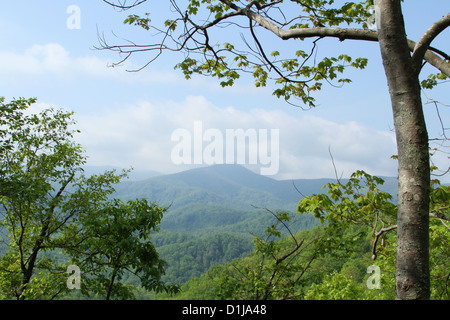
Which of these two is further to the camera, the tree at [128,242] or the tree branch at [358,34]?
the tree at [128,242]

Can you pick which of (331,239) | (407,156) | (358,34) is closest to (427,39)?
(358,34)

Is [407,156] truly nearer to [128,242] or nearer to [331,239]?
[128,242]

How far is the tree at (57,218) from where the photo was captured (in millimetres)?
5238

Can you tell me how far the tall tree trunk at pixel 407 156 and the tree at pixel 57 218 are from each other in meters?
4.14

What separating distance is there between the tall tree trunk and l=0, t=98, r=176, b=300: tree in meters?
4.14

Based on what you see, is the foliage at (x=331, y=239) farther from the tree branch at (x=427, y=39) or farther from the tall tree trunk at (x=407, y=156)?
the tree branch at (x=427, y=39)

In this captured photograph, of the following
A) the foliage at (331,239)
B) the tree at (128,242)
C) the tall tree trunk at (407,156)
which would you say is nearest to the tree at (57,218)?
the tree at (128,242)

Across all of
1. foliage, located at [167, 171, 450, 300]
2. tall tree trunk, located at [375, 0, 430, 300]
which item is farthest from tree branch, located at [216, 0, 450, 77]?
foliage, located at [167, 171, 450, 300]

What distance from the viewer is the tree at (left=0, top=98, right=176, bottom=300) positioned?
524 cm

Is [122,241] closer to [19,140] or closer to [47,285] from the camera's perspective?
[47,285]

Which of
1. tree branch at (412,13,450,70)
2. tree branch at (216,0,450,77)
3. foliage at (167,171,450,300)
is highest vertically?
tree branch at (216,0,450,77)

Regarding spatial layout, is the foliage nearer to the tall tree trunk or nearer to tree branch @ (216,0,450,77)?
the tall tree trunk

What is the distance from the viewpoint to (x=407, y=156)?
2.17m

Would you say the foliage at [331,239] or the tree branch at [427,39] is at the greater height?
the tree branch at [427,39]
